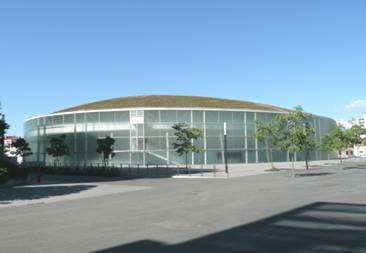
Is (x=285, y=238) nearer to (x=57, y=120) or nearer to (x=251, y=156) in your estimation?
(x=251, y=156)

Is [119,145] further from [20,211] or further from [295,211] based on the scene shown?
[295,211]

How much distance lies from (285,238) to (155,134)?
201 feet

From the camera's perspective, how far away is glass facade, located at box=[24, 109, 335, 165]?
71125 mm

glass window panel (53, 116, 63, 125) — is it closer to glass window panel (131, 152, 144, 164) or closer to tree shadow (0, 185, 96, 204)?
glass window panel (131, 152, 144, 164)

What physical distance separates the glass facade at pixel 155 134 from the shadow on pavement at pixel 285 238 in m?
55.1

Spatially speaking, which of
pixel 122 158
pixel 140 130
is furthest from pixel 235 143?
pixel 122 158

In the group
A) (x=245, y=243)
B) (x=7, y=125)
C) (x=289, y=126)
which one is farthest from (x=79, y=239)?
(x=289, y=126)

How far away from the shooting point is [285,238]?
10.8 meters

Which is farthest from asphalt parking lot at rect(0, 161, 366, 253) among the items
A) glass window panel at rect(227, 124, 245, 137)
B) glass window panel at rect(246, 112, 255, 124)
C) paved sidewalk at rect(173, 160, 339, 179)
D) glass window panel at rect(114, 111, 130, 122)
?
glass window panel at rect(246, 112, 255, 124)

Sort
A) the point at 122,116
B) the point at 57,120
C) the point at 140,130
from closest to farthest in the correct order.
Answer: the point at 140,130 → the point at 122,116 → the point at 57,120

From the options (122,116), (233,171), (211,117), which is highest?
(122,116)

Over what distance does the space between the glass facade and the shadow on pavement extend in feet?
181

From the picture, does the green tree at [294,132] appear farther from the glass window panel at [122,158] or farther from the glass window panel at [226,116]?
the glass window panel at [122,158]

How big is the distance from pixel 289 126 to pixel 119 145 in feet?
115
